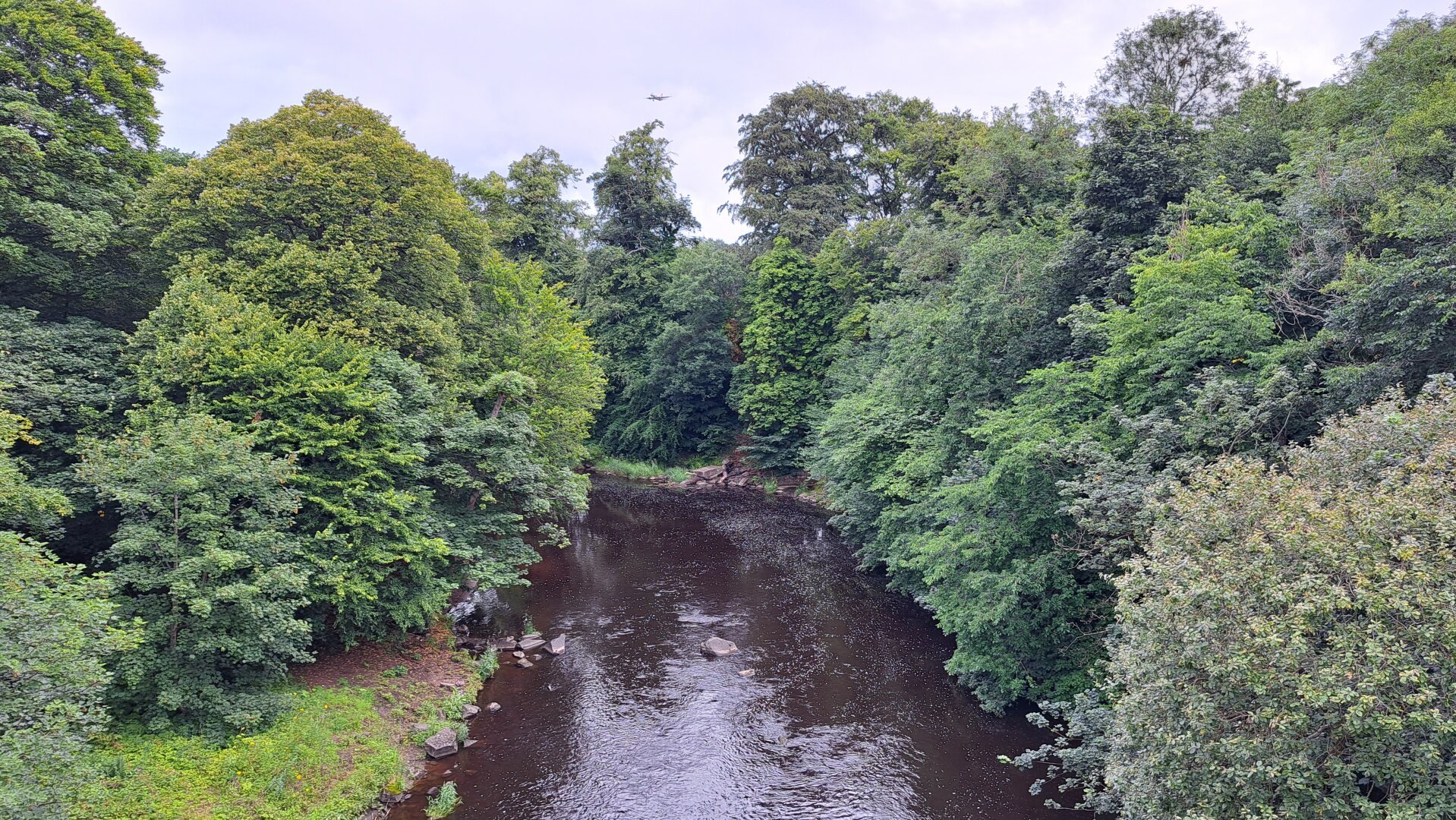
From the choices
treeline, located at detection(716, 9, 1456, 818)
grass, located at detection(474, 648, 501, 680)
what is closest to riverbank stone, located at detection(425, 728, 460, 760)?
grass, located at detection(474, 648, 501, 680)

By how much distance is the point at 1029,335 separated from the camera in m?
22.5

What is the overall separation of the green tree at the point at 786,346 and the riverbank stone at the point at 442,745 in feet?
104

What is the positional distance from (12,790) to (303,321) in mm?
13114

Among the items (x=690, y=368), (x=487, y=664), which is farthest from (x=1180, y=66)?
(x=487, y=664)

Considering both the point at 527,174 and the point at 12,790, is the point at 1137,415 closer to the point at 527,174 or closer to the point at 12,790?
the point at 12,790

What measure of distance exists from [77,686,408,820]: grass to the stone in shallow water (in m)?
9.30

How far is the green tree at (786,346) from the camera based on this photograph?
4709 cm

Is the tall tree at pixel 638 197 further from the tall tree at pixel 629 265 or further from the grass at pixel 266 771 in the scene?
the grass at pixel 266 771

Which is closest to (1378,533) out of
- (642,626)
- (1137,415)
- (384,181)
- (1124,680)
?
(1124,680)

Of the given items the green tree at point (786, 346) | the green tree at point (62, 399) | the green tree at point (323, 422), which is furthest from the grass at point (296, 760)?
the green tree at point (786, 346)

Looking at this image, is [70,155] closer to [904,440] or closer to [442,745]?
[442,745]

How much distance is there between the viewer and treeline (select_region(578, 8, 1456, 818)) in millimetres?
8695

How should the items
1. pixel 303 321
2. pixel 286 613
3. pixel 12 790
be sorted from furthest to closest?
pixel 303 321 → pixel 286 613 → pixel 12 790

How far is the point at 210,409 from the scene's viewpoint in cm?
1591
